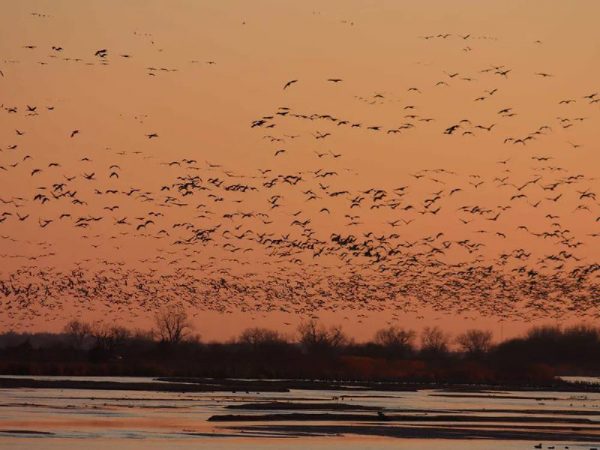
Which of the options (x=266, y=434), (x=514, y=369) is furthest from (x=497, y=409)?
(x=514, y=369)

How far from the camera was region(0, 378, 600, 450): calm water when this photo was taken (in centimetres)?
4922

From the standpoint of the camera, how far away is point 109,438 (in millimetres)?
49219

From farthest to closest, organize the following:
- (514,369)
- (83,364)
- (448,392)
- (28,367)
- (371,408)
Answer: (514,369)
(83,364)
(28,367)
(448,392)
(371,408)

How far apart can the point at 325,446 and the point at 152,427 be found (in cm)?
836

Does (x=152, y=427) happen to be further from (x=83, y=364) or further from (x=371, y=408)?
(x=83, y=364)

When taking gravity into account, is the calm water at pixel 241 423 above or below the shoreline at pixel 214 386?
below

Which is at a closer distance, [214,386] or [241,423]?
[241,423]

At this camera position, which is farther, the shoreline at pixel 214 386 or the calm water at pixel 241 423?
the shoreline at pixel 214 386

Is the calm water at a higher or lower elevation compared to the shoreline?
lower

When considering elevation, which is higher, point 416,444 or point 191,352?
point 191,352

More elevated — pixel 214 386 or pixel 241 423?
pixel 214 386

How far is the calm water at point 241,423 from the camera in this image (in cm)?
4922

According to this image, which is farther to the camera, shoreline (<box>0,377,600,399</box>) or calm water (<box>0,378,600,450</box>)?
shoreline (<box>0,377,600,399</box>)

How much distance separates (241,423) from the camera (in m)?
58.2
